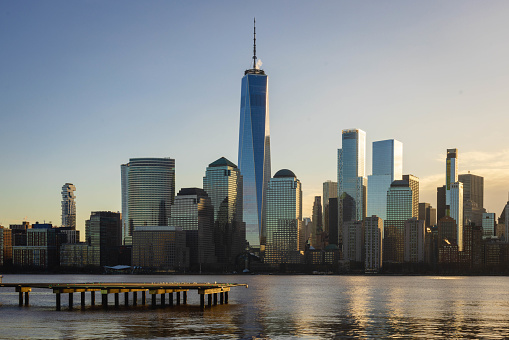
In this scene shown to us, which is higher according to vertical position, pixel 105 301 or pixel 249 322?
pixel 249 322

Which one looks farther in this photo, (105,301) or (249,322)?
(105,301)

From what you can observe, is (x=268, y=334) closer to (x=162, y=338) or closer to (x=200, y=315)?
(x=162, y=338)

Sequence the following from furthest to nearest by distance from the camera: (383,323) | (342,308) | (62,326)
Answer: (342,308) < (383,323) < (62,326)

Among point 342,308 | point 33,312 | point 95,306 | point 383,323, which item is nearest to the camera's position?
point 383,323

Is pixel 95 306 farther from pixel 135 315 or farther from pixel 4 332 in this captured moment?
pixel 4 332

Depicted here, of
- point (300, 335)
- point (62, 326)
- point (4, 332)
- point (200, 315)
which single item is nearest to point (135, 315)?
point (200, 315)

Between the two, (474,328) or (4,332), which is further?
(474,328)

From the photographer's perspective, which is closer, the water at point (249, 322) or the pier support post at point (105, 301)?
the water at point (249, 322)

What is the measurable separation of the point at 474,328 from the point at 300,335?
24853 millimetres

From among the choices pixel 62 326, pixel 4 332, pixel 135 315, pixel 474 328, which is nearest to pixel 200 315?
pixel 135 315

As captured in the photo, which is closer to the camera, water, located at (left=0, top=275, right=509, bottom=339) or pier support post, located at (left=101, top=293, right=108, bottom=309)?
water, located at (left=0, top=275, right=509, bottom=339)

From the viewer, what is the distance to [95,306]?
115 meters

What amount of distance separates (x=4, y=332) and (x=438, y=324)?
175 ft

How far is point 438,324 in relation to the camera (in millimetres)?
93500
